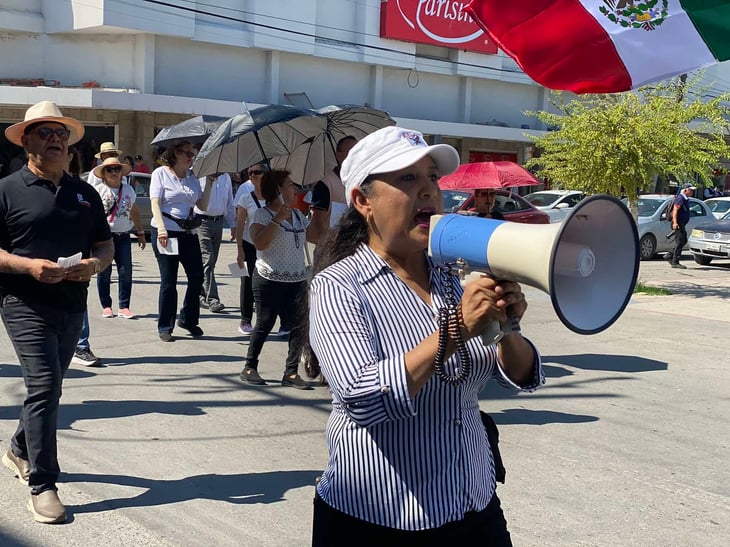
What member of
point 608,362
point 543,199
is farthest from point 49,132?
point 543,199

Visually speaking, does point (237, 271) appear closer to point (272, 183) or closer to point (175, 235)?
point (175, 235)

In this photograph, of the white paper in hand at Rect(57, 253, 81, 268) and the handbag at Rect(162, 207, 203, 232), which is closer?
the white paper in hand at Rect(57, 253, 81, 268)

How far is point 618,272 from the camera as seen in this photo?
233 centimetres

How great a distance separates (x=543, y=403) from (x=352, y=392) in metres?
5.29

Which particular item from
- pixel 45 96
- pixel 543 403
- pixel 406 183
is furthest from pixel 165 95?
pixel 406 183

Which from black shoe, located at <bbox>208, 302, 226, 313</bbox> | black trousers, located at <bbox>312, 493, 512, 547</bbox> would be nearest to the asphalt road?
black shoe, located at <bbox>208, 302, 226, 313</bbox>

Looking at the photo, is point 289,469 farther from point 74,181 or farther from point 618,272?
point 618,272

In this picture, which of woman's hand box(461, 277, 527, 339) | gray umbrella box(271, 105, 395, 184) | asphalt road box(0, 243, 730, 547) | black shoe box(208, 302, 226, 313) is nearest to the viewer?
woman's hand box(461, 277, 527, 339)

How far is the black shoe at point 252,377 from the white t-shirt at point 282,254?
2.56ft

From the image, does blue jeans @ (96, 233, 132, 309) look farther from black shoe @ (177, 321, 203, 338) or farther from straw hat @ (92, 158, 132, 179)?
black shoe @ (177, 321, 203, 338)

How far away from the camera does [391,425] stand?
246cm

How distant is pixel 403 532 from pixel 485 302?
0.71m

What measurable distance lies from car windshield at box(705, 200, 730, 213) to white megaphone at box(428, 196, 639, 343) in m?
25.3

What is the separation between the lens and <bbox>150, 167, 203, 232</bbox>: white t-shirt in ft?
30.7
